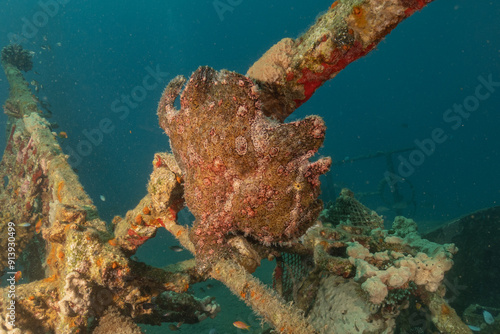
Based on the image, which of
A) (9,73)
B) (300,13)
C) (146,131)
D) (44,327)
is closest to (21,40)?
(146,131)

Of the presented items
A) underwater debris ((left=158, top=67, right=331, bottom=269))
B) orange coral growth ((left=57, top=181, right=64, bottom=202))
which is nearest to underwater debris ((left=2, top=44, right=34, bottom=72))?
orange coral growth ((left=57, top=181, right=64, bottom=202))

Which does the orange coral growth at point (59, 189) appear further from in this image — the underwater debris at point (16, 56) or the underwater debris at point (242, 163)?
the underwater debris at point (16, 56)

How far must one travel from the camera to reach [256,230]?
2.53 metres

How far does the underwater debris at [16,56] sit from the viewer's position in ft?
33.4

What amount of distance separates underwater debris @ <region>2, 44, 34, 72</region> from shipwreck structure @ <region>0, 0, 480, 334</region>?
8.80m

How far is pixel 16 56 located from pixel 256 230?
511 inches

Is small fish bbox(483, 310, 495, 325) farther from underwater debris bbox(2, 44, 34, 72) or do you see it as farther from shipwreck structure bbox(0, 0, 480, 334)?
underwater debris bbox(2, 44, 34, 72)

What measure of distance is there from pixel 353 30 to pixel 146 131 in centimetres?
6168

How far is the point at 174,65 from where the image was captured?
314 feet

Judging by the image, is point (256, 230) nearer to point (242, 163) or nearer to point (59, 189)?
point (242, 163)

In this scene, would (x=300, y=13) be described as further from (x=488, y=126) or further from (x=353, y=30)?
(x=353, y=30)

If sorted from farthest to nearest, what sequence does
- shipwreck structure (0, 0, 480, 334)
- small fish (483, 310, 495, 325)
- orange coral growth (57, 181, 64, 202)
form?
1. orange coral growth (57, 181, 64, 202)
2. small fish (483, 310, 495, 325)
3. shipwreck structure (0, 0, 480, 334)

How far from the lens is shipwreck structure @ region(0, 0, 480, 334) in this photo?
219cm

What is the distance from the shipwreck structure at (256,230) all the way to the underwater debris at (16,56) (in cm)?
880
